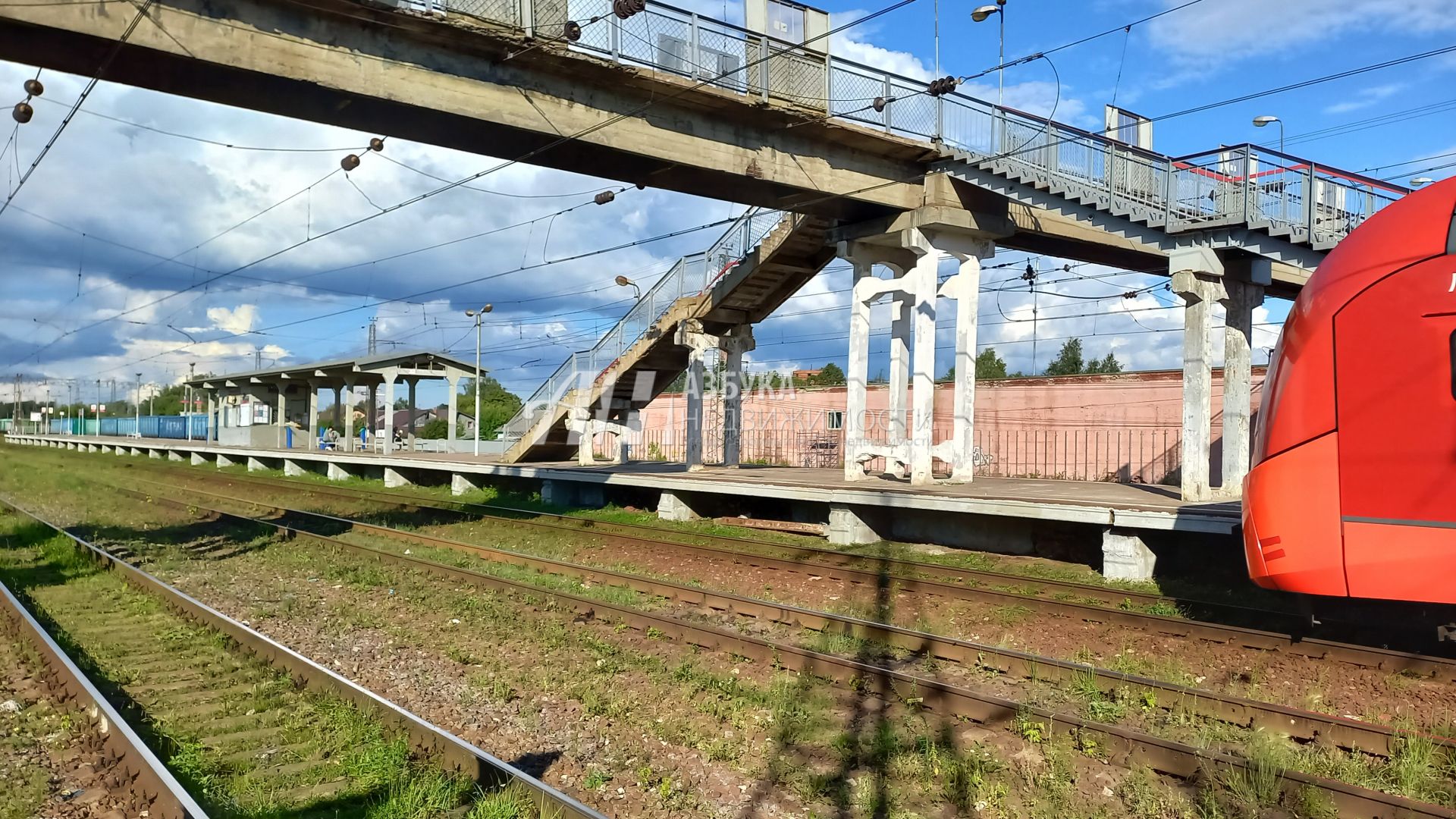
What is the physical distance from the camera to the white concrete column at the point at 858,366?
19.0 metres

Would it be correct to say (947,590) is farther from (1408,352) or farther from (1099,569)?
(1408,352)

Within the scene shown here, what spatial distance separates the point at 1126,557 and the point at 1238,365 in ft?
16.3

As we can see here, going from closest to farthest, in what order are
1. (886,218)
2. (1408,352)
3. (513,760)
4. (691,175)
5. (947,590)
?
1. (513,760)
2. (1408,352)
3. (947,590)
4. (691,175)
5. (886,218)

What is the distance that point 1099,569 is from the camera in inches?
528

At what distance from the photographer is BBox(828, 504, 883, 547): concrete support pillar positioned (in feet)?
52.9

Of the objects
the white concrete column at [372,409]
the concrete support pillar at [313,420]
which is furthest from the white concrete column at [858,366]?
the concrete support pillar at [313,420]

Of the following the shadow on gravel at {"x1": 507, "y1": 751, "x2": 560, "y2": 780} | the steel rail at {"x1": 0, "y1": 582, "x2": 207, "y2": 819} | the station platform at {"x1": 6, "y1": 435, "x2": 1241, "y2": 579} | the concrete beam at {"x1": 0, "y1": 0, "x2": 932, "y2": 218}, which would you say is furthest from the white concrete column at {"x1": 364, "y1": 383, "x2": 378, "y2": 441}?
the shadow on gravel at {"x1": 507, "y1": 751, "x2": 560, "y2": 780}

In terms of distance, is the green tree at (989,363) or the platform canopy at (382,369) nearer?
the platform canopy at (382,369)

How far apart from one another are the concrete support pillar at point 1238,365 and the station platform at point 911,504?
42.8 inches

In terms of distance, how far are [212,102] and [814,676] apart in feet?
37.0

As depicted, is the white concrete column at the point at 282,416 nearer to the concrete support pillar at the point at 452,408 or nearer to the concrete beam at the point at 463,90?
the concrete support pillar at the point at 452,408

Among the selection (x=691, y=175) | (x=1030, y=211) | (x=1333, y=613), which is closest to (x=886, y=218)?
(x=1030, y=211)

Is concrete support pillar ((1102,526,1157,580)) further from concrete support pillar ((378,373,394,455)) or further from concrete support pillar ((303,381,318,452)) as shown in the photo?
concrete support pillar ((303,381,318,452))

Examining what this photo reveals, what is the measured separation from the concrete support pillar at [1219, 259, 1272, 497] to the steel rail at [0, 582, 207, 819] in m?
14.9
